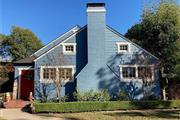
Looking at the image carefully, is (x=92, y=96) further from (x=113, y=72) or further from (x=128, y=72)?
(x=128, y=72)

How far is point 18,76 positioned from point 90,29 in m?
8.57

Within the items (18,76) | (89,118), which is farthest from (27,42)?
(89,118)

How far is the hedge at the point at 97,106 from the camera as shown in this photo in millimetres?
23250

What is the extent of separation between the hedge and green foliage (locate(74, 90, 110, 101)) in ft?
9.84

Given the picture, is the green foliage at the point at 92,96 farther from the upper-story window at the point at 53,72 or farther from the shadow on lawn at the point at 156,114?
the shadow on lawn at the point at 156,114

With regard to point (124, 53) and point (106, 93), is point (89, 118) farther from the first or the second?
point (124, 53)

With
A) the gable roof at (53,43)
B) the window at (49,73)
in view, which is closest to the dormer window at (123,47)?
the window at (49,73)

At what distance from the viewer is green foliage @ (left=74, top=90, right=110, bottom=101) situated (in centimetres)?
2684

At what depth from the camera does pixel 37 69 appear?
29.3 meters

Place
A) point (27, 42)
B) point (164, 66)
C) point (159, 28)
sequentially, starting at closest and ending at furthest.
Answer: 1. point (164, 66)
2. point (159, 28)
3. point (27, 42)

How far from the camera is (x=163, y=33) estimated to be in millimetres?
32594

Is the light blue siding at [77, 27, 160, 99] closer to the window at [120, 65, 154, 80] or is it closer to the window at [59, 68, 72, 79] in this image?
the window at [120, 65, 154, 80]

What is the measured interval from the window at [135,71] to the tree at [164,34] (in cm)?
198

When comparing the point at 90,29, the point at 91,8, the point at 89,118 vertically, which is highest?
the point at 91,8
